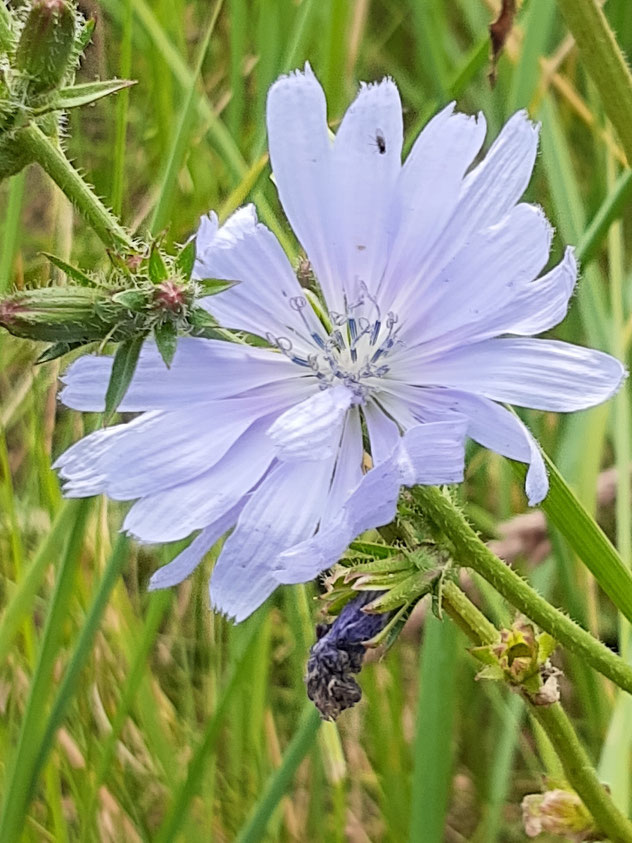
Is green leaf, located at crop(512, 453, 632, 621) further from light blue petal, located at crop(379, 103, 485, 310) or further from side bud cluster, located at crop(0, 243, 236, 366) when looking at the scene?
side bud cluster, located at crop(0, 243, 236, 366)

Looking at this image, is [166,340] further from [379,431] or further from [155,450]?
[379,431]

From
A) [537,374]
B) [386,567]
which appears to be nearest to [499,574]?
[386,567]

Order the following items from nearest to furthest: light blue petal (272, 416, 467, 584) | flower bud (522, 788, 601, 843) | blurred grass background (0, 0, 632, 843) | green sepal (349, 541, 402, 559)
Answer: light blue petal (272, 416, 467, 584)
green sepal (349, 541, 402, 559)
flower bud (522, 788, 601, 843)
blurred grass background (0, 0, 632, 843)

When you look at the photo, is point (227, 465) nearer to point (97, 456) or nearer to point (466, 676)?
point (97, 456)

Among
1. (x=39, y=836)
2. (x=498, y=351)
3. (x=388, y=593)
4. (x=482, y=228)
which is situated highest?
(x=482, y=228)

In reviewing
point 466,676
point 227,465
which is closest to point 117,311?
point 227,465

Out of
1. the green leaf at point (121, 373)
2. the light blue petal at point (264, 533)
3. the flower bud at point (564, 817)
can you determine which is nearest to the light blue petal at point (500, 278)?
the light blue petal at point (264, 533)

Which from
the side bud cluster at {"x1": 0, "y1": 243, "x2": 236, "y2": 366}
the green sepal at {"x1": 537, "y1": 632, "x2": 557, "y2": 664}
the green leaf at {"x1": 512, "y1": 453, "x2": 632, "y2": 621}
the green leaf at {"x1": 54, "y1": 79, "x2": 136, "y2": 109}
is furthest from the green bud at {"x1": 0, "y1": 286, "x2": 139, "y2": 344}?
the green sepal at {"x1": 537, "y1": 632, "x2": 557, "y2": 664}
